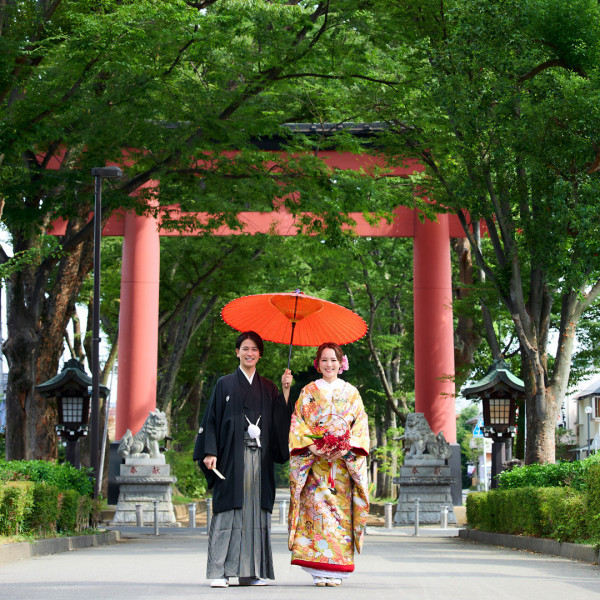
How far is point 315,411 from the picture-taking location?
22.7ft

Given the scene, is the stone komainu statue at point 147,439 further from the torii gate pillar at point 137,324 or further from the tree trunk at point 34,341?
the tree trunk at point 34,341

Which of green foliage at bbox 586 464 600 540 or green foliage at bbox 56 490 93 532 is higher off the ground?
green foliage at bbox 586 464 600 540

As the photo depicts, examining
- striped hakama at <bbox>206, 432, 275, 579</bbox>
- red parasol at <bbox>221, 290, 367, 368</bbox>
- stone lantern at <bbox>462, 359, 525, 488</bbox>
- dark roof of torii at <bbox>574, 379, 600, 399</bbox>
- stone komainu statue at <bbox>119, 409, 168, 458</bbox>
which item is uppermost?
dark roof of torii at <bbox>574, 379, 600, 399</bbox>

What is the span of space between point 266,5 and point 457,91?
3607 millimetres

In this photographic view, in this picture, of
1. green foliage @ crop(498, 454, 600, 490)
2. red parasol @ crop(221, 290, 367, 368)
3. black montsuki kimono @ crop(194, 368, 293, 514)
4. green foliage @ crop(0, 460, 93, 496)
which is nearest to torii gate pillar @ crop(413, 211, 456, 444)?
green foliage @ crop(498, 454, 600, 490)

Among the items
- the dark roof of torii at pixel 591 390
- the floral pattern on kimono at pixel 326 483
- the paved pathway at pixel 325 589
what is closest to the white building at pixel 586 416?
the dark roof of torii at pixel 591 390

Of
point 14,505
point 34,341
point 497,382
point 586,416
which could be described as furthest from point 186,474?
point 586,416

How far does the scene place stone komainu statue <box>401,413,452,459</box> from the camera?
2056 centimetres

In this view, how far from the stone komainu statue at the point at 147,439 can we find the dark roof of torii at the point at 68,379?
17.3 ft

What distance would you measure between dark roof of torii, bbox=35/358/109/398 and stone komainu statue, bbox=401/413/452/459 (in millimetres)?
8009

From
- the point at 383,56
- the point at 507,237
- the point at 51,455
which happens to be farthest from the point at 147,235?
the point at 507,237

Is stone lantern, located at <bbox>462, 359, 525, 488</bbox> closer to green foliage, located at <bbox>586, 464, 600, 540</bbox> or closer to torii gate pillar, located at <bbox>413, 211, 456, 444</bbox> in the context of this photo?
green foliage, located at <bbox>586, 464, 600, 540</bbox>

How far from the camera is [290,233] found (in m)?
22.4

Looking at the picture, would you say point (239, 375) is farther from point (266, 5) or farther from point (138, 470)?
point (138, 470)
